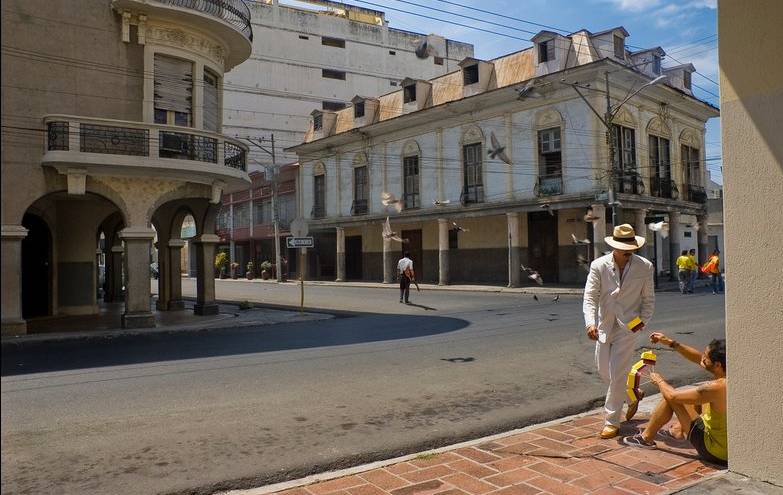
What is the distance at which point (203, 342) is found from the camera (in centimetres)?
1138

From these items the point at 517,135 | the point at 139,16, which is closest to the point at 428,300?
the point at 517,135

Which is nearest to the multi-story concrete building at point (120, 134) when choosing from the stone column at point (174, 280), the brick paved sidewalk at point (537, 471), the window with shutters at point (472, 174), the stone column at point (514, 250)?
the stone column at point (174, 280)

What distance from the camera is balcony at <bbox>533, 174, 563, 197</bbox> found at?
25.4 meters

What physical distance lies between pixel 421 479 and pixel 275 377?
156 inches

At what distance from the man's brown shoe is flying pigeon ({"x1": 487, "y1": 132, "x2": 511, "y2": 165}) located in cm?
2292

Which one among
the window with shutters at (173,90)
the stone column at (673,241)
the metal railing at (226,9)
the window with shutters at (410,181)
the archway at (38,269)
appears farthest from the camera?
the window with shutters at (410,181)

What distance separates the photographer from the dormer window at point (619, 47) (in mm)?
25469

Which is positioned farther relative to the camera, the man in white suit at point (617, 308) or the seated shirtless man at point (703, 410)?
the man in white suit at point (617, 308)

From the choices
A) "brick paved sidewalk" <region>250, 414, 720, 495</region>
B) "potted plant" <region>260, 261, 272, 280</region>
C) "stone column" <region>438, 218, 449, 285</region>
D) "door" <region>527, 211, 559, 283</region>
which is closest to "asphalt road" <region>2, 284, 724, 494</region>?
"brick paved sidewalk" <region>250, 414, 720, 495</region>

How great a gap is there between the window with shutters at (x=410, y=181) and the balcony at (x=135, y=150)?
58.6 ft

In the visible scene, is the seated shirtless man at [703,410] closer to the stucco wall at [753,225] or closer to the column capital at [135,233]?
the stucco wall at [753,225]

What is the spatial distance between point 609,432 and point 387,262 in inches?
1141

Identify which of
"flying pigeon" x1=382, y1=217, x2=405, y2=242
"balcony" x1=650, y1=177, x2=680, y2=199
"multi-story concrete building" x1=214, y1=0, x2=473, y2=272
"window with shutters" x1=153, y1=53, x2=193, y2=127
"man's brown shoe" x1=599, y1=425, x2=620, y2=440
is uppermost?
"multi-story concrete building" x1=214, y1=0, x2=473, y2=272

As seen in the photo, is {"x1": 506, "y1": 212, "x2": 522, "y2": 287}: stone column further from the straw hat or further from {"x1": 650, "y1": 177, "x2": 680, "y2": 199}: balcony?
the straw hat
